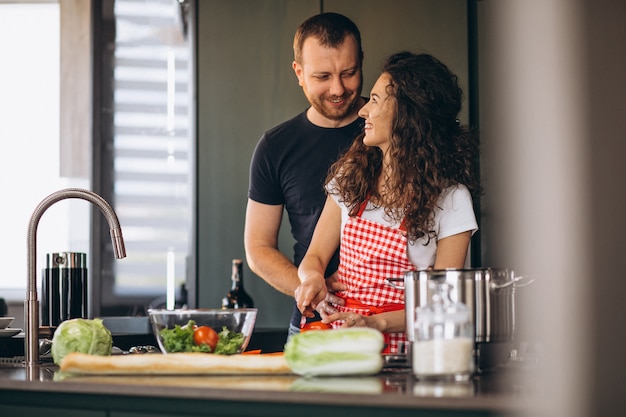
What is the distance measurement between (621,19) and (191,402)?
2.44 feet

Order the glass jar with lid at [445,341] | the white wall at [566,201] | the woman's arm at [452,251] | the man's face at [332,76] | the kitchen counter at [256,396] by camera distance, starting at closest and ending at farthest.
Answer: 1. the white wall at [566,201]
2. the kitchen counter at [256,396]
3. the glass jar with lid at [445,341]
4. the woman's arm at [452,251]
5. the man's face at [332,76]

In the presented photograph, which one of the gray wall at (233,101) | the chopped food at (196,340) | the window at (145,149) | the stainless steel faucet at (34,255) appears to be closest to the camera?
the chopped food at (196,340)

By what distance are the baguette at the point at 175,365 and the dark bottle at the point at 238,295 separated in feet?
5.99

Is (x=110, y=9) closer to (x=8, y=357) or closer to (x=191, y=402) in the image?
(x=8, y=357)

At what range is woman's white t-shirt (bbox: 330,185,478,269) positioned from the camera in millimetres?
2133

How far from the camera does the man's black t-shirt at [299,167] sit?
9.21ft

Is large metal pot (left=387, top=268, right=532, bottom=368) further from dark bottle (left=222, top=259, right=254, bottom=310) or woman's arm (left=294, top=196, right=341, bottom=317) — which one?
dark bottle (left=222, top=259, right=254, bottom=310)

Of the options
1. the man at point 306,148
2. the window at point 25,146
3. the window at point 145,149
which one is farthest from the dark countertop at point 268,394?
the window at point 25,146

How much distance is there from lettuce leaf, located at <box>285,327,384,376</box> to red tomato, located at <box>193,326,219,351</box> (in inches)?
11.1

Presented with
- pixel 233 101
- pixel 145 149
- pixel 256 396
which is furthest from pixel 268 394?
pixel 145 149

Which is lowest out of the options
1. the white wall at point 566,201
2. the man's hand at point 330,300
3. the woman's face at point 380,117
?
the man's hand at point 330,300

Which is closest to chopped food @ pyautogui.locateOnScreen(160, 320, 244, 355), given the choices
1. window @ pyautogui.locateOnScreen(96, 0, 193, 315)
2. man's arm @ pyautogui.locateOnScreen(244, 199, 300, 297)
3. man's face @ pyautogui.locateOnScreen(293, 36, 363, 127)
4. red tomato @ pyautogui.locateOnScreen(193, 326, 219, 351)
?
red tomato @ pyautogui.locateOnScreen(193, 326, 219, 351)

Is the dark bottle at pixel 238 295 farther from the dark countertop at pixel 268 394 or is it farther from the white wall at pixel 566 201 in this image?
the white wall at pixel 566 201

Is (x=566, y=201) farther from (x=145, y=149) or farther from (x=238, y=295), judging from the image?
(x=145, y=149)
